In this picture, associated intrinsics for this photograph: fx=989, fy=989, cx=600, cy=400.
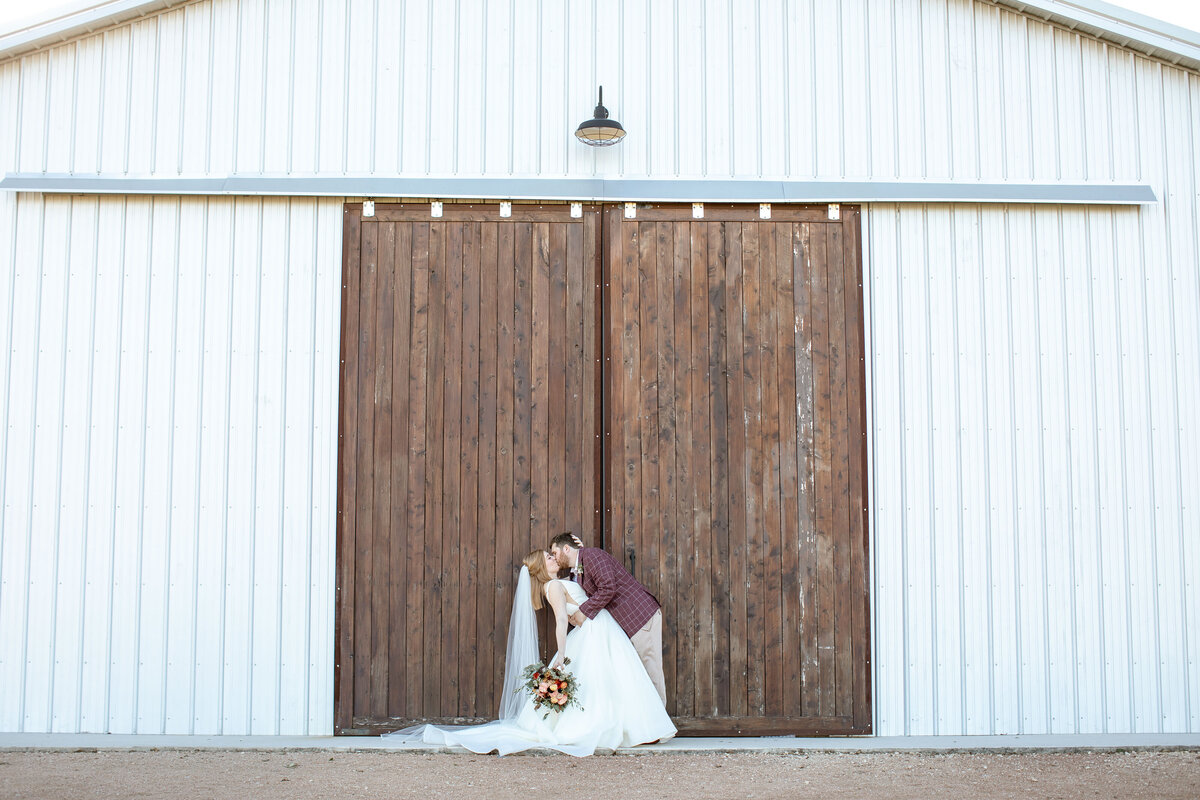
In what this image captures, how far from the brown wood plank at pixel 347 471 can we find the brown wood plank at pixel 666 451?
1899mm

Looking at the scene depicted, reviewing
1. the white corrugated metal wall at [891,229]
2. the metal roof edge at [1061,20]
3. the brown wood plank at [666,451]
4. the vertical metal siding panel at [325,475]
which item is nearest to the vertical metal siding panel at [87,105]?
the white corrugated metal wall at [891,229]

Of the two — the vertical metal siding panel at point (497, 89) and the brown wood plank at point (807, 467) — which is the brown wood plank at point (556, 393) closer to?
the vertical metal siding panel at point (497, 89)

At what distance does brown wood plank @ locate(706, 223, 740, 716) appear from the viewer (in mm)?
6191

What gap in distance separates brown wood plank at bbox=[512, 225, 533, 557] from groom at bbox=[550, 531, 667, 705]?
0.31m

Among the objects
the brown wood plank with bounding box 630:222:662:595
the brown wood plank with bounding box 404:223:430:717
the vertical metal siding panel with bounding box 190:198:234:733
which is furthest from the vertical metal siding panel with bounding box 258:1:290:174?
the brown wood plank with bounding box 630:222:662:595

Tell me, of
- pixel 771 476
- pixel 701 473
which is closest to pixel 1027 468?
pixel 771 476

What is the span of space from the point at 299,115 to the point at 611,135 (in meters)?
2.03

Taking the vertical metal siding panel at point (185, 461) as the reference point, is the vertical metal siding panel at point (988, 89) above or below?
above

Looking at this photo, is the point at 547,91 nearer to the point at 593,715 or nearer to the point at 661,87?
the point at 661,87

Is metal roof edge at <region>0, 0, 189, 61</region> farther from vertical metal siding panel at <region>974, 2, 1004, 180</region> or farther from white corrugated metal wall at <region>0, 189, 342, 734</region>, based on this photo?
vertical metal siding panel at <region>974, 2, 1004, 180</region>

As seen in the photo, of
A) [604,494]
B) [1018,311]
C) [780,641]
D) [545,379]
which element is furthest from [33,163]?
[1018,311]

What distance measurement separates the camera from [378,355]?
6305 mm

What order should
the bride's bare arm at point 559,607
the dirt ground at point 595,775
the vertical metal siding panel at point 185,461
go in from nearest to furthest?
1. the dirt ground at point 595,775
2. the bride's bare arm at point 559,607
3. the vertical metal siding panel at point 185,461

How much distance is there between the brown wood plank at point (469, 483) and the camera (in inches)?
242
